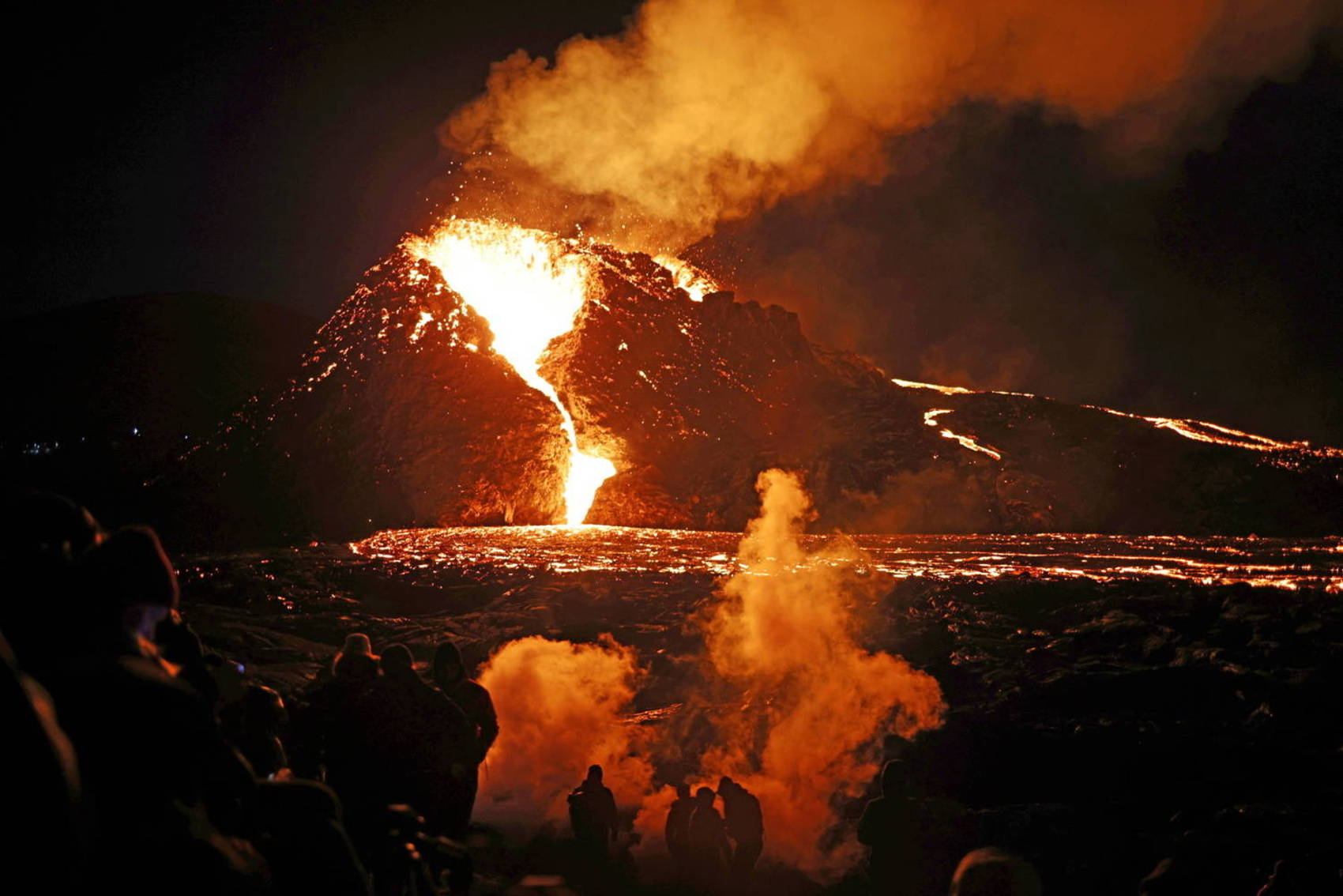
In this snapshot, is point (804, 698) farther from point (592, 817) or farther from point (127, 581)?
point (127, 581)

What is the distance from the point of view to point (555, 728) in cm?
1811

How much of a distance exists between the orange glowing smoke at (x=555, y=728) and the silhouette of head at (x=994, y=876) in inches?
418

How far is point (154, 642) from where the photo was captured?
3545 millimetres

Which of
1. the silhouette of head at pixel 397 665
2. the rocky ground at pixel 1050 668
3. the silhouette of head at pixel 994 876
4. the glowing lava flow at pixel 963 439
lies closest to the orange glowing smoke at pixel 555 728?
the rocky ground at pixel 1050 668

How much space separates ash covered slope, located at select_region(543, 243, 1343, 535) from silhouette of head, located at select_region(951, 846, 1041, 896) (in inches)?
1852

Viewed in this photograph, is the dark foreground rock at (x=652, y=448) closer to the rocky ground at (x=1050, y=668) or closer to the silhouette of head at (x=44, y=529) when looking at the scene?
the rocky ground at (x=1050, y=668)

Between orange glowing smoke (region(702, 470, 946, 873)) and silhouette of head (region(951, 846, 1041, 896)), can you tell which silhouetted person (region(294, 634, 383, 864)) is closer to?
silhouette of head (region(951, 846, 1041, 896))

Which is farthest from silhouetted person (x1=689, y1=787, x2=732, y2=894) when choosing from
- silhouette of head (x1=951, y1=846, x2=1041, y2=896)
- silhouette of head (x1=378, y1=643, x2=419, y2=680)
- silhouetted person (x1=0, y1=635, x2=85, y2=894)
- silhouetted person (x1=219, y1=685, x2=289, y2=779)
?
silhouetted person (x1=0, y1=635, x2=85, y2=894)

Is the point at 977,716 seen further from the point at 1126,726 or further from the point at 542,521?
the point at 542,521

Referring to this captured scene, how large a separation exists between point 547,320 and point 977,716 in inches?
2507

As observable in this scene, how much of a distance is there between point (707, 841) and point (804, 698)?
788 centimetres

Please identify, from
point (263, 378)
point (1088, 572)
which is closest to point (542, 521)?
point (1088, 572)

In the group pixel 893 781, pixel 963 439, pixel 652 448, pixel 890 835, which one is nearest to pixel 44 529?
pixel 893 781

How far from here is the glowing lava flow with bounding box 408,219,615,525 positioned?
73.4m
